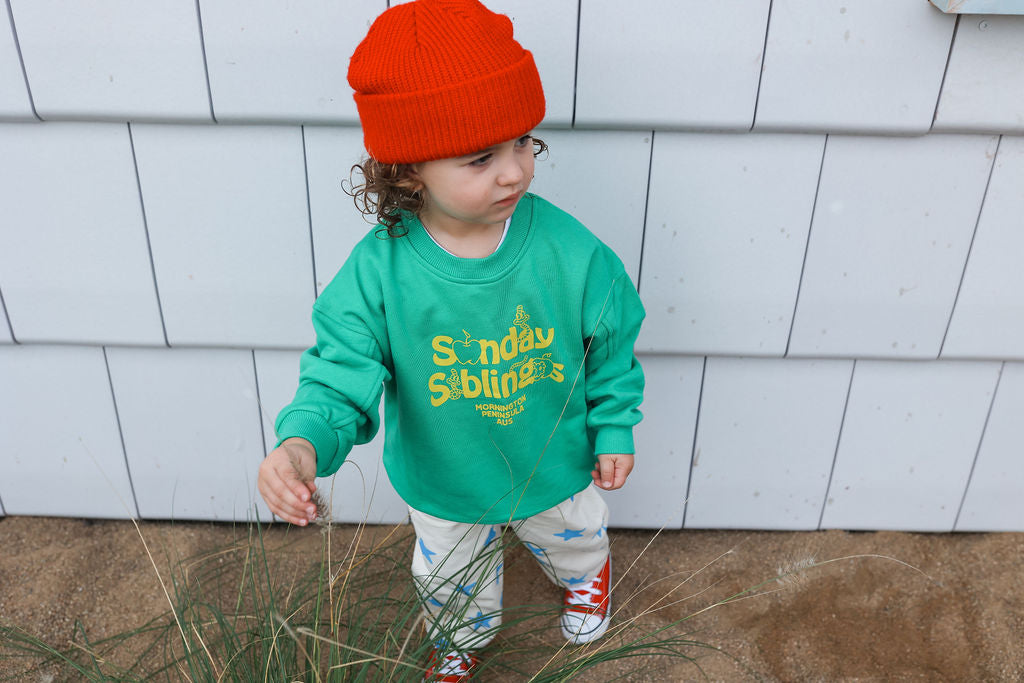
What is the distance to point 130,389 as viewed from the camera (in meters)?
1.70

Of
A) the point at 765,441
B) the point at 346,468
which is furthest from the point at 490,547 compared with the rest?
the point at 765,441

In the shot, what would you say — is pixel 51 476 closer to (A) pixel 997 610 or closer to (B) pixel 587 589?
(B) pixel 587 589

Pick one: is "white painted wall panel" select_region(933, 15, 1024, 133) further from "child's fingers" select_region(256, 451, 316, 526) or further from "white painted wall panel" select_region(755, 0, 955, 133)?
"child's fingers" select_region(256, 451, 316, 526)

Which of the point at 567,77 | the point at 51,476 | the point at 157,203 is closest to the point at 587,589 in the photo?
the point at 567,77

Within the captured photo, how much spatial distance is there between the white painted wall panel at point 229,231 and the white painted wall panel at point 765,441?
841mm

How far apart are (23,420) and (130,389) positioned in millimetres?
257

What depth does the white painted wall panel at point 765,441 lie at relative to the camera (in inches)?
65.5

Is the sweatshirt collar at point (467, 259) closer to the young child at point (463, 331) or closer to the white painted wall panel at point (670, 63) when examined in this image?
the young child at point (463, 331)

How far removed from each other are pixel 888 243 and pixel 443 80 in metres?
0.92

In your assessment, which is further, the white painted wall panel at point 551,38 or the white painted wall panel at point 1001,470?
the white painted wall panel at point 1001,470

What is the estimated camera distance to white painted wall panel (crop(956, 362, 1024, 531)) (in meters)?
1.68

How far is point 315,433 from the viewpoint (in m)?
1.09

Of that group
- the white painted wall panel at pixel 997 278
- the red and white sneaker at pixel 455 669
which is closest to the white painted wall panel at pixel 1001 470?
the white painted wall panel at pixel 997 278

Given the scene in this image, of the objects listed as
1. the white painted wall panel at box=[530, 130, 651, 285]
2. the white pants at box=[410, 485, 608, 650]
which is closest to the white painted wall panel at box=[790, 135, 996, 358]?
the white painted wall panel at box=[530, 130, 651, 285]
